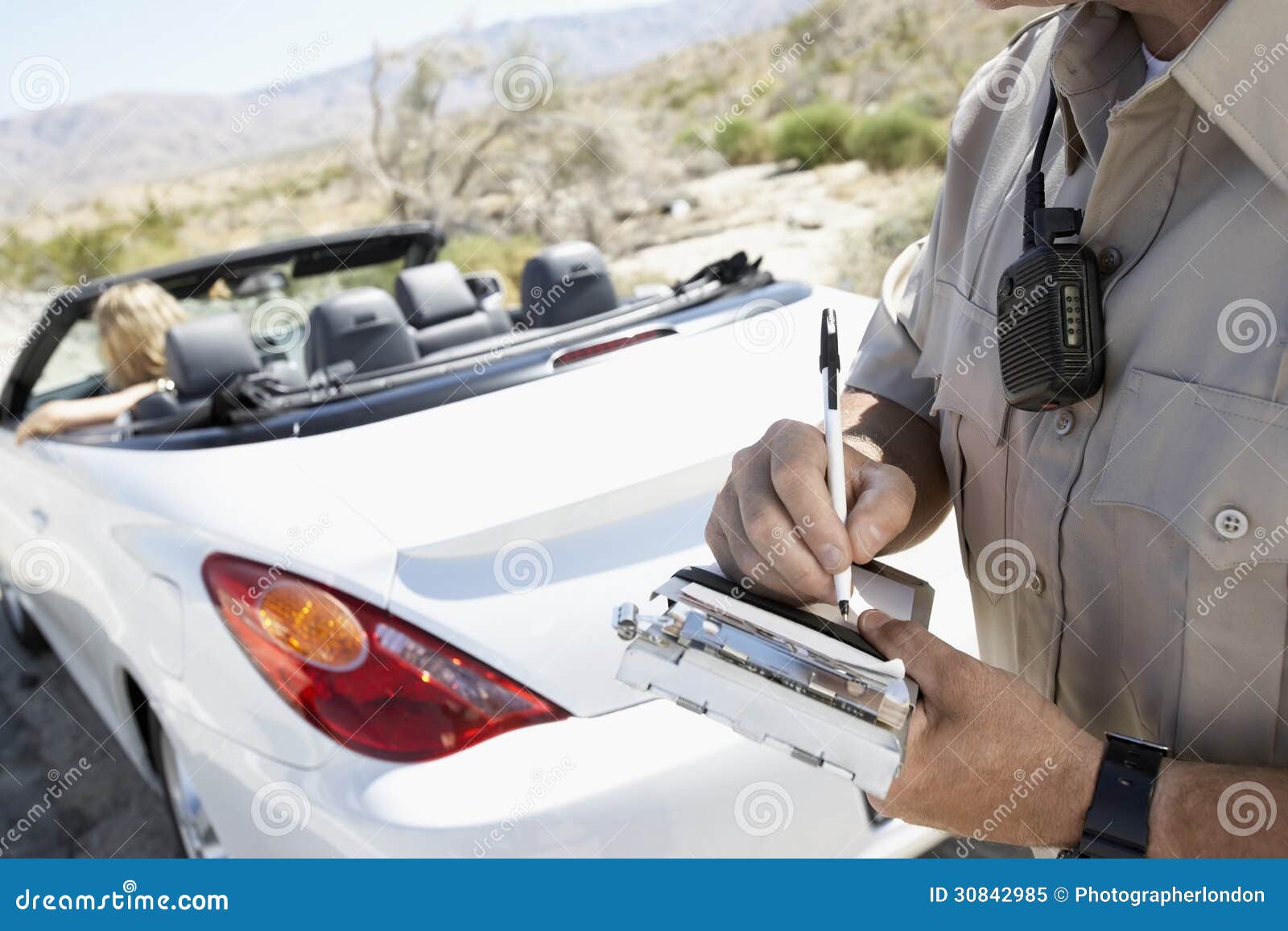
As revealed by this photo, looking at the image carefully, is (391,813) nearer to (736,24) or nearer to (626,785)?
(626,785)

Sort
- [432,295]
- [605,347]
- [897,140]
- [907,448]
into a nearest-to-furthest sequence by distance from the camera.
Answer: [907,448]
[605,347]
[432,295]
[897,140]

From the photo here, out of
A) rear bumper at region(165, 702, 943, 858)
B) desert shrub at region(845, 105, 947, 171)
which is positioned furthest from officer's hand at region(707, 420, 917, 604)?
desert shrub at region(845, 105, 947, 171)

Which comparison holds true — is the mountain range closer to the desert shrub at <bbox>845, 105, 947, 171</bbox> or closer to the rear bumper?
the desert shrub at <bbox>845, 105, 947, 171</bbox>

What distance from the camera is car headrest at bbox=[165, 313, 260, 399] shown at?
112 inches

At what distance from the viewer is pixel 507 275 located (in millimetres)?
14562

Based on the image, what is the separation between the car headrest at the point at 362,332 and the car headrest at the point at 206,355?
1.13 ft

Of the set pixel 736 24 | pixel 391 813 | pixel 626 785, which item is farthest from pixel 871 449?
pixel 736 24

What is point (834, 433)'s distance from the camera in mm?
1014

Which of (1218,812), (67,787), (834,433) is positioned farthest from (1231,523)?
(67,787)

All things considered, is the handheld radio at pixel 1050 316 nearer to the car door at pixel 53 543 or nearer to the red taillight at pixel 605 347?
the red taillight at pixel 605 347

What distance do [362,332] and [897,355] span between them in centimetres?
225

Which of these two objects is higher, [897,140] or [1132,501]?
[1132,501]

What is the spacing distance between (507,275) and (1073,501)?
46.1 feet

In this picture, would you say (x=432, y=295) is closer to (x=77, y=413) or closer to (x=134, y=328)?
(x=134, y=328)
